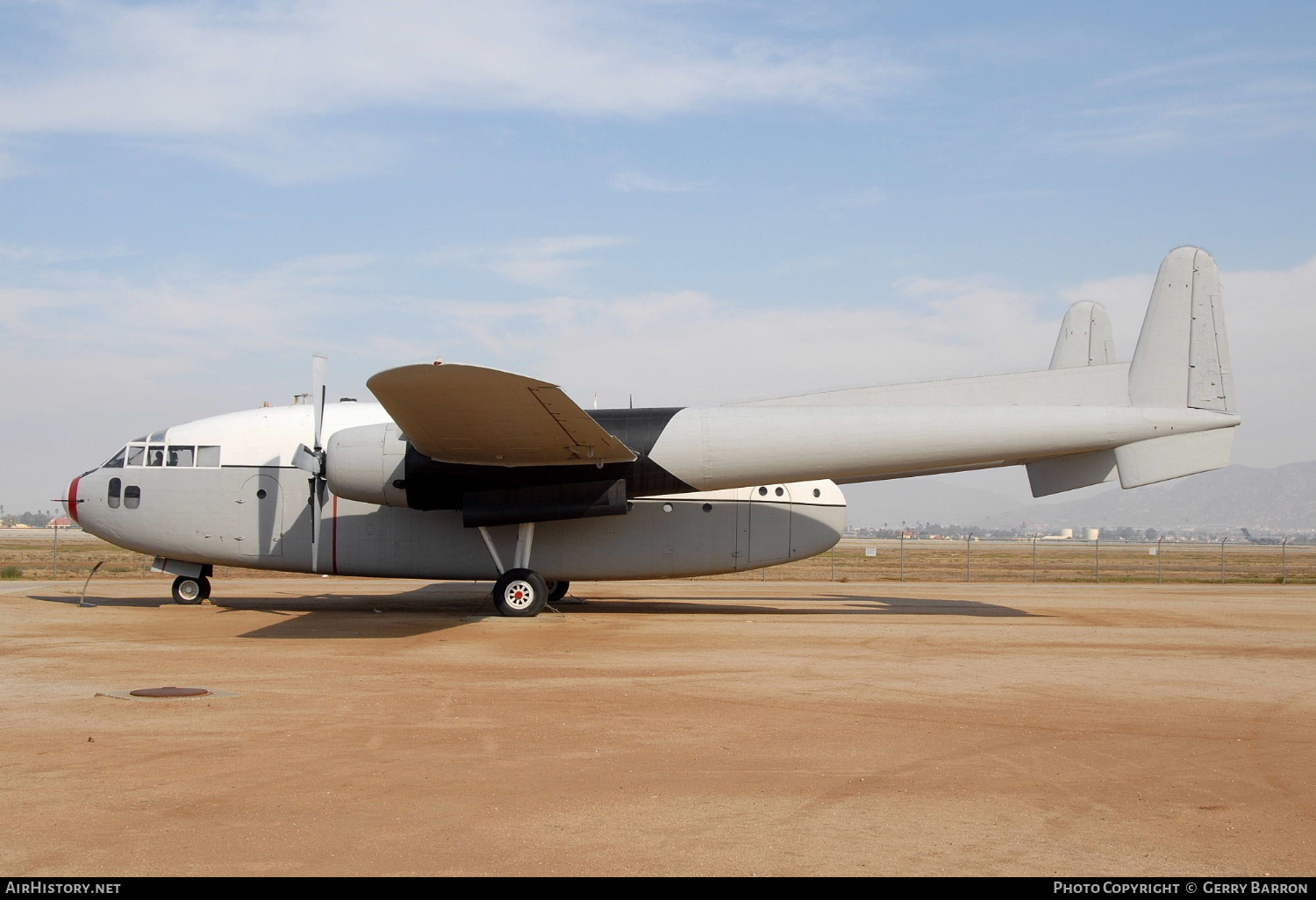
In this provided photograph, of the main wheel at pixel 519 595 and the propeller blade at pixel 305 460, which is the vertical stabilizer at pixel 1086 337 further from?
the propeller blade at pixel 305 460

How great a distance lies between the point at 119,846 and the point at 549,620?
1249cm

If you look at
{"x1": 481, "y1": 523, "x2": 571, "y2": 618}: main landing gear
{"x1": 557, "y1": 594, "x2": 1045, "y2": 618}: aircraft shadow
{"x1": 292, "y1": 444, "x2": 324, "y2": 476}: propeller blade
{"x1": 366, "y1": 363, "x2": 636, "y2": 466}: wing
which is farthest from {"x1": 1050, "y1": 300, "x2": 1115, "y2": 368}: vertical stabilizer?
{"x1": 292, "y1": 444, "x2": 324, "y2": 476}: propeller blade

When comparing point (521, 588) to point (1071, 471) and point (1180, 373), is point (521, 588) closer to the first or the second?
point (1071, 471)

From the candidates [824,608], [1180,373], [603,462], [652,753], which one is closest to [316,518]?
[603,462]

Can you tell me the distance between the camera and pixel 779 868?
201 inches

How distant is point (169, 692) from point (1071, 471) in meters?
14.5

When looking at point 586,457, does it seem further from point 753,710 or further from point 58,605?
point 58,605

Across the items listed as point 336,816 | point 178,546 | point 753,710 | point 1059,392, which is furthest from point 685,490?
point 336,816

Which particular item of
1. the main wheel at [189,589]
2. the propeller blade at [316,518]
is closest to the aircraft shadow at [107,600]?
the main wheel at [189,589]

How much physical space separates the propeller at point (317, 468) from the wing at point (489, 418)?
2916mm

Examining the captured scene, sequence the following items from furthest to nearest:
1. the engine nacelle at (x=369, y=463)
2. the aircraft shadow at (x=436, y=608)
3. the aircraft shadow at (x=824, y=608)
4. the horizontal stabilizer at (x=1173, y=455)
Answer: the aircraft shadow at (x=824, y=608), the engine nacelle at (x=369, y=463), the horizontal stabilizer at (x=1173, y=455), the aircraft shadow at (x=436, y=608)

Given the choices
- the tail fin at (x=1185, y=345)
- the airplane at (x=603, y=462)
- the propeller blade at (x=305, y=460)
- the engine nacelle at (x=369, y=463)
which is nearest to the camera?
the airplane at (x=603, y=462)

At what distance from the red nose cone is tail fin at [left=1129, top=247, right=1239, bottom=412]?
19.4 meters

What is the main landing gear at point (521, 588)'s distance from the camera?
1786 cm
